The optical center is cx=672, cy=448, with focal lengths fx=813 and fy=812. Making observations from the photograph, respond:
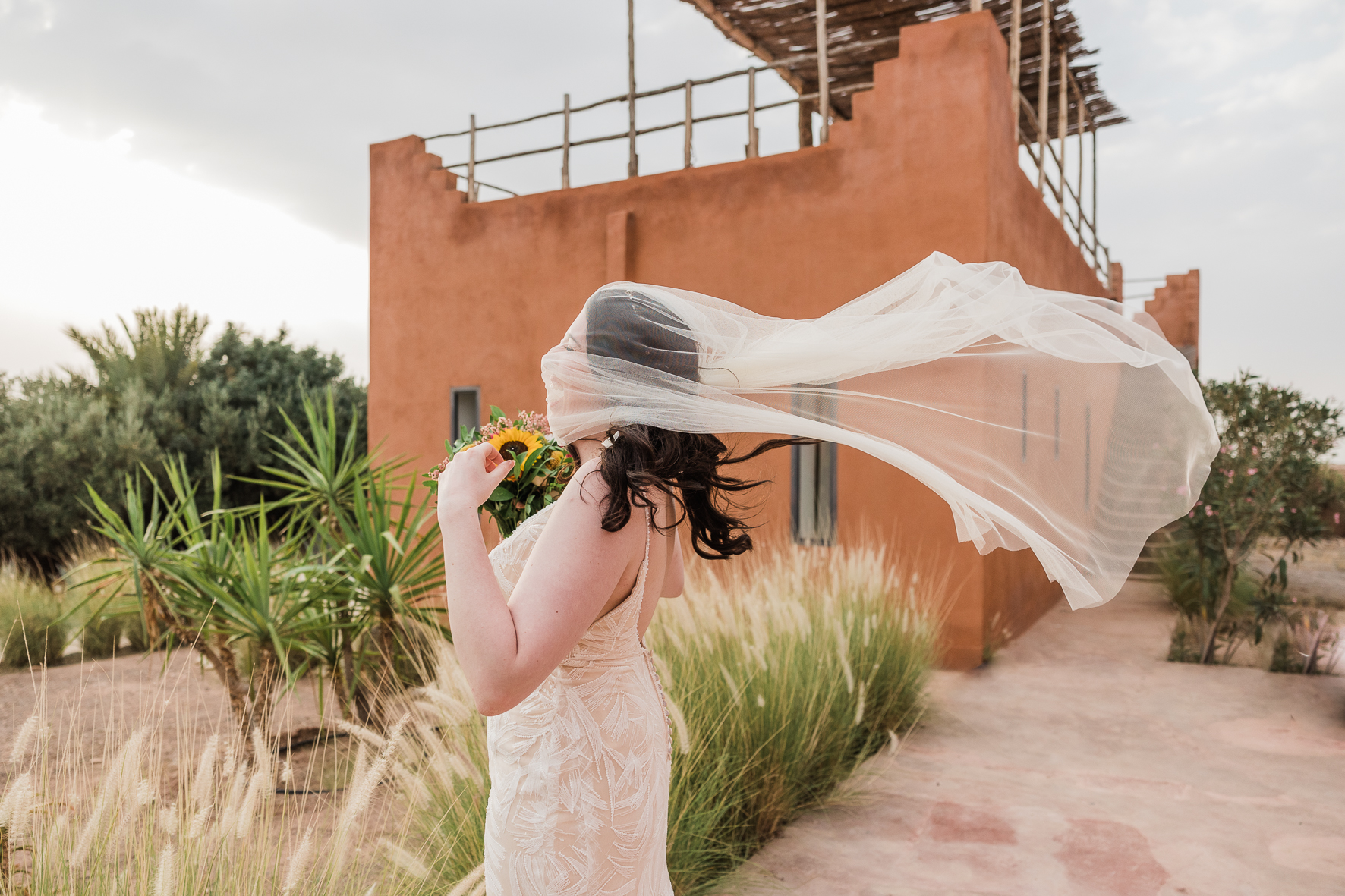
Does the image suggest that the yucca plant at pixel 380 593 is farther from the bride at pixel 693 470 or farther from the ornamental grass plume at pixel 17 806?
the bride at pixel 693 470

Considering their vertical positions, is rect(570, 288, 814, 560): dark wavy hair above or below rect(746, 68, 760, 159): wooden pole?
below

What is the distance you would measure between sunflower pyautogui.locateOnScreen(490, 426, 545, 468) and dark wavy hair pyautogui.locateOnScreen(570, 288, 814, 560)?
0.58 feet

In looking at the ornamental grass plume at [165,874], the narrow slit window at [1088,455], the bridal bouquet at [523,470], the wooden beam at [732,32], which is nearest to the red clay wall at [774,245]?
the wooden beam at [732,32]

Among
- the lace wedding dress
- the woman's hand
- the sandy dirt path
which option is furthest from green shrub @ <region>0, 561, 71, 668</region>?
→ the woman's hand

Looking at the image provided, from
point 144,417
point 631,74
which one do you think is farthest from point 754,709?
point 144,417

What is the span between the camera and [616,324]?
1.46m

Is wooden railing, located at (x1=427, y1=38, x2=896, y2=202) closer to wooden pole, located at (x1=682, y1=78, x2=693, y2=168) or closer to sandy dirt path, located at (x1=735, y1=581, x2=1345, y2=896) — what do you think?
wooden pole, located at (x1=682, y1=78, x2=693, y2=168)

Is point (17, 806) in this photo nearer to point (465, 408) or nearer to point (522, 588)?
point (522, 588)

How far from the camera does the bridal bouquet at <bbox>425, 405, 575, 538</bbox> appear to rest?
171 centimetres

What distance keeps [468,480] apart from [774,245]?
6137mm

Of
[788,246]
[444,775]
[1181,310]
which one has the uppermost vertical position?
[1181,310]

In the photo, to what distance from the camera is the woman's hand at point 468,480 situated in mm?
1236

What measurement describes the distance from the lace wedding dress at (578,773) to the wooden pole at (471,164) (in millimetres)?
8485

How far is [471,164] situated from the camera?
929 centimetres
